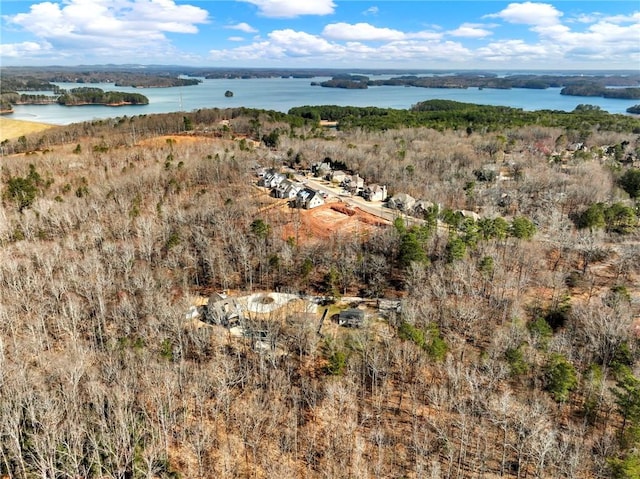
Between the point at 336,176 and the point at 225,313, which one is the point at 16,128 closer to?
the point at 336,176

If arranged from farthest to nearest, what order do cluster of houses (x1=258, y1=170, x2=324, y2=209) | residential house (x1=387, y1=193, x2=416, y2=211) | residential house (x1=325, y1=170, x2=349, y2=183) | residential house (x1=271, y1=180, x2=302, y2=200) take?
residential house (x1=325, y1=170, x2=349, y2=183) → residential house (x1=271, y1=180, x2=302, y2=200) → cluster of houses (x1=258, y1=170, x2=324, y2=209) → residential house (x1=387, y1=193, x2=416, y2=211)

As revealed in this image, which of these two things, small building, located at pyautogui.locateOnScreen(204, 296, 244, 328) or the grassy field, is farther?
the grassy field

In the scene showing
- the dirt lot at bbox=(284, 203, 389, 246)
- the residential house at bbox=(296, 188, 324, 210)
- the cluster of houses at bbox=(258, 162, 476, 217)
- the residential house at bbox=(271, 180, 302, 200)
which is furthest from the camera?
the residential house at bbox=(271, 180, 302, 200)

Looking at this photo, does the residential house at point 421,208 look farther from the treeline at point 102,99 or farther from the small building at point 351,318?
the treeline at point 102,99

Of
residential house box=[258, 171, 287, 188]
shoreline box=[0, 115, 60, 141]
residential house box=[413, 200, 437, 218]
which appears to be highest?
shoreline box=[0, 115, 60, 141]

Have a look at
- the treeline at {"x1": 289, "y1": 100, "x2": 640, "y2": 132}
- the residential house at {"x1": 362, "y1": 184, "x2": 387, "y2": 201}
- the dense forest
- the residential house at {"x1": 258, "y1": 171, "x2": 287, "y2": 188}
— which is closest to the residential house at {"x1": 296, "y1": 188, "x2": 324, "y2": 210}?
the dense forest

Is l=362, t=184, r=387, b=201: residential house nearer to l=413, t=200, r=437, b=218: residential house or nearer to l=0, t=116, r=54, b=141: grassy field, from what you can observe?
l=413, t=200, r=437, b=218: residential house
